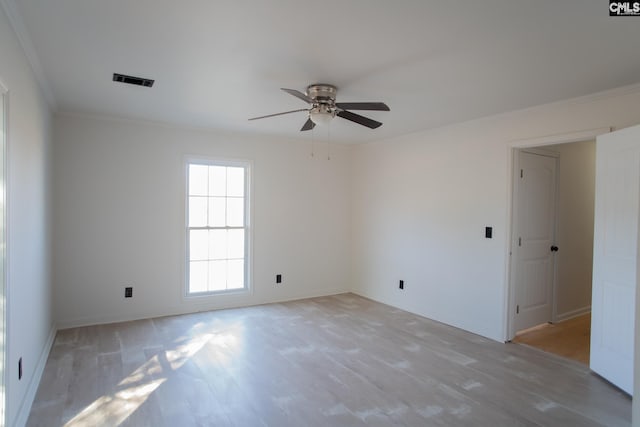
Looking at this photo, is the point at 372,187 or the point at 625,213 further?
the point at 372,187

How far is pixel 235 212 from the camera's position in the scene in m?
5.33

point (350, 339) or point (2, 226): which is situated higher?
point (2, 226)

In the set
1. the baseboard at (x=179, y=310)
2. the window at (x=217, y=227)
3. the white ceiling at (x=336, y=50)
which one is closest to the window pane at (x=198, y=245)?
the window at (x=217, y=227)

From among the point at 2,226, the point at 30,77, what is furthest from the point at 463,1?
the point at 30,77

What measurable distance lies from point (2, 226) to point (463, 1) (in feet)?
8.76

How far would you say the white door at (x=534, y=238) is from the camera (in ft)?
13.6

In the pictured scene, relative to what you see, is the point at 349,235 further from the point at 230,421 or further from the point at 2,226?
the point at 2,226

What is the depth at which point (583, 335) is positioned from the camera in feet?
13.8

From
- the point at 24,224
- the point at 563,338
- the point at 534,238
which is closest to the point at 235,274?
the point at 24,224

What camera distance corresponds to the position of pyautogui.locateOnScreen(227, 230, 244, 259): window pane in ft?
17.4

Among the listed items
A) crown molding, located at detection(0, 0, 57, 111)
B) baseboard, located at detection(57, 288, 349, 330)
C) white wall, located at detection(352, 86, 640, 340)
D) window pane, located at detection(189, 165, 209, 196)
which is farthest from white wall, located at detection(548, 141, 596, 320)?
crown molding, located at detection(0, 0, 57, 111)

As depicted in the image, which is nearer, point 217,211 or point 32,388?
point 32,388

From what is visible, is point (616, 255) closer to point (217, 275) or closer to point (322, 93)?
point (322, 93)

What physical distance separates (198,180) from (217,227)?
2.25ft
